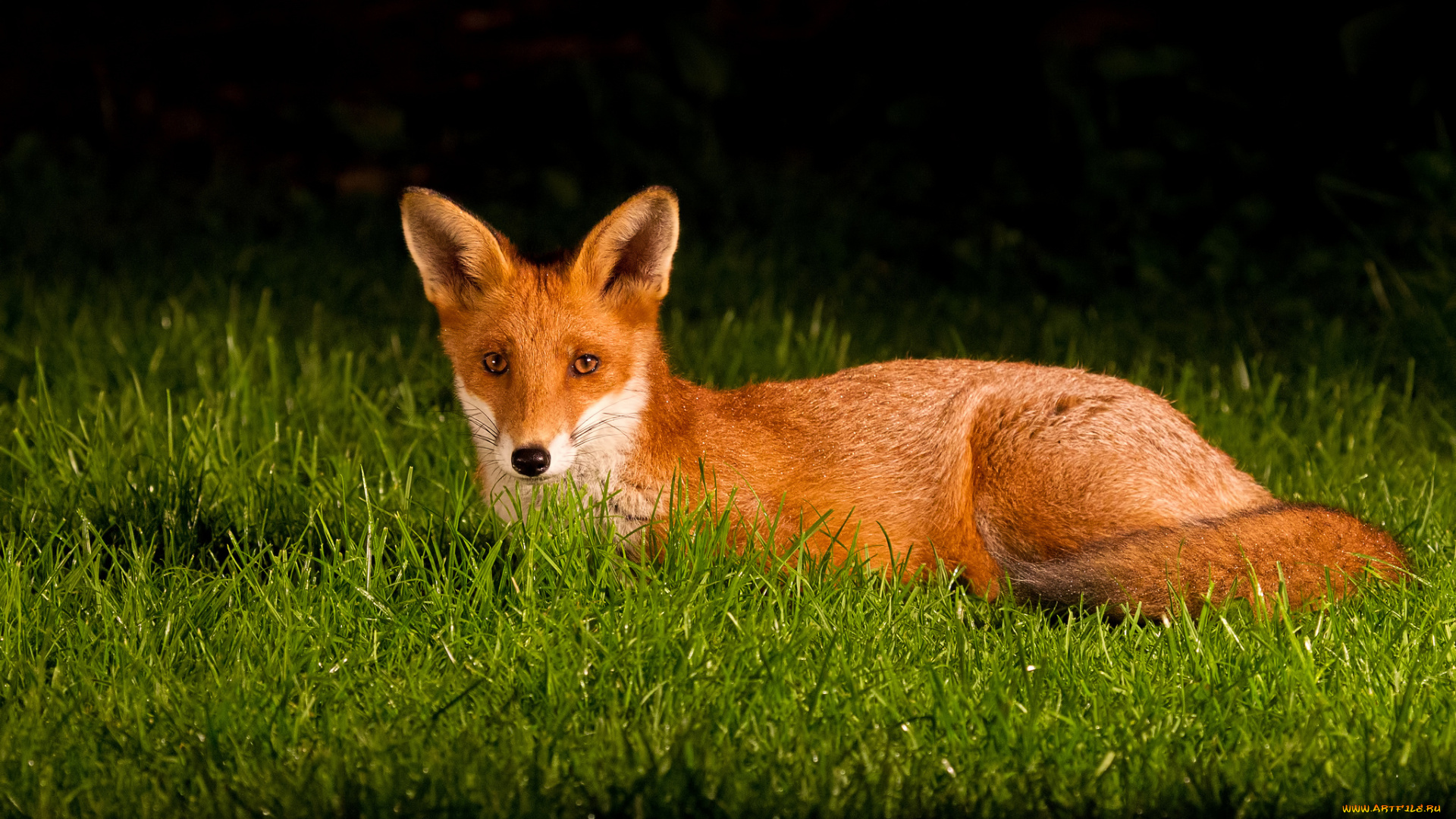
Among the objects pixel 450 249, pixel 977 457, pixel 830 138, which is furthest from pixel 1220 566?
pixel 830 138

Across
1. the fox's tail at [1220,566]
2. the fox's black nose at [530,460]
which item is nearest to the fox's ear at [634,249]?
the fox's black nose at [530,460]

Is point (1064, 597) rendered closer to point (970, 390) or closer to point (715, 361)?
point (970, 390)

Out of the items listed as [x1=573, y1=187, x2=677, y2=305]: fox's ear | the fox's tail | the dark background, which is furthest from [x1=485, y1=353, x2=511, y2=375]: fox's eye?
the dark background

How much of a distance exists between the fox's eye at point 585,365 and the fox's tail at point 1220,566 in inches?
55.8

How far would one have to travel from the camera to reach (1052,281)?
851 centimetres

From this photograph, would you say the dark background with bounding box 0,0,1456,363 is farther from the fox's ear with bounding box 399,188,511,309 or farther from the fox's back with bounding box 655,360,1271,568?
the fox's ear with bounding box 399,188,511,309

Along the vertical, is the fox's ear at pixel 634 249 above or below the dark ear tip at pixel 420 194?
below

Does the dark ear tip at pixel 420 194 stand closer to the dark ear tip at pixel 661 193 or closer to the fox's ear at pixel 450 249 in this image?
the fox's ear at pixel 450 249

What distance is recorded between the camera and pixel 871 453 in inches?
173

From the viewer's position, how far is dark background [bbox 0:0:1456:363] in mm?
8039

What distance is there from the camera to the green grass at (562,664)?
2.77 m

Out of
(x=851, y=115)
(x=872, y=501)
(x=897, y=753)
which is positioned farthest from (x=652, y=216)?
(x=851, y=115)

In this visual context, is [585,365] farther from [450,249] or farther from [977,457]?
[977,457]

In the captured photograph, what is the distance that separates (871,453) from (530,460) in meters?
1.25
